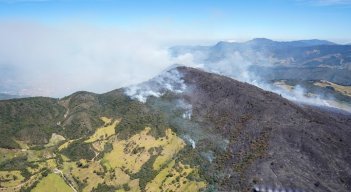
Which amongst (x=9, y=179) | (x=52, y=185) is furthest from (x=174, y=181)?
(x=9, y=179)

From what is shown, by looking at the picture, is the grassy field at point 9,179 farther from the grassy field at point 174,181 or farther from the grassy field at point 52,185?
the grassy field at point 174,181

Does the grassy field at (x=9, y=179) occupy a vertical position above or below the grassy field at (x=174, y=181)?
below

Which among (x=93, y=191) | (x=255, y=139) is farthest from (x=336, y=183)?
(x=93, y=191)

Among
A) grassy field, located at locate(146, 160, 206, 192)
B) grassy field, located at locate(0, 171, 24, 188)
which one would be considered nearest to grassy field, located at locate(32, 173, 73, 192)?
grassy field, located at locate(0, 171, 24, 188)

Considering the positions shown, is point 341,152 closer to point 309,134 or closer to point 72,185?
point 309,134

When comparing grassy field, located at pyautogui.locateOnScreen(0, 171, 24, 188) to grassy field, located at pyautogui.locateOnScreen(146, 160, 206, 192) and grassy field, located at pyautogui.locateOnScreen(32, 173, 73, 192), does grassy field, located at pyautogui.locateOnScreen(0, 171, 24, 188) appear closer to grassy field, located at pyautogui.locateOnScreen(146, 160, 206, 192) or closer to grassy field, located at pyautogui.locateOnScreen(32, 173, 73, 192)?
grassy field, located at pyautogui.locateOnScreen(32, 173, 73, 192)

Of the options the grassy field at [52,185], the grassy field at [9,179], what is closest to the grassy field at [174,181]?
the grassy field at [52,185]

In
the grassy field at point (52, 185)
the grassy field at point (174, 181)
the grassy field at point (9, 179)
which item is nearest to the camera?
the grassy field at point (174, 181)

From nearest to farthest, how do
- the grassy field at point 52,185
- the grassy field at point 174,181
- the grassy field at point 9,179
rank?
the grassy field at point 174,181, the grassy field at point 52,185, the grassy field at point 9,179

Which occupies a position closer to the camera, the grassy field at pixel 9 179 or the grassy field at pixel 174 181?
the grassy field at pixel 174 181
